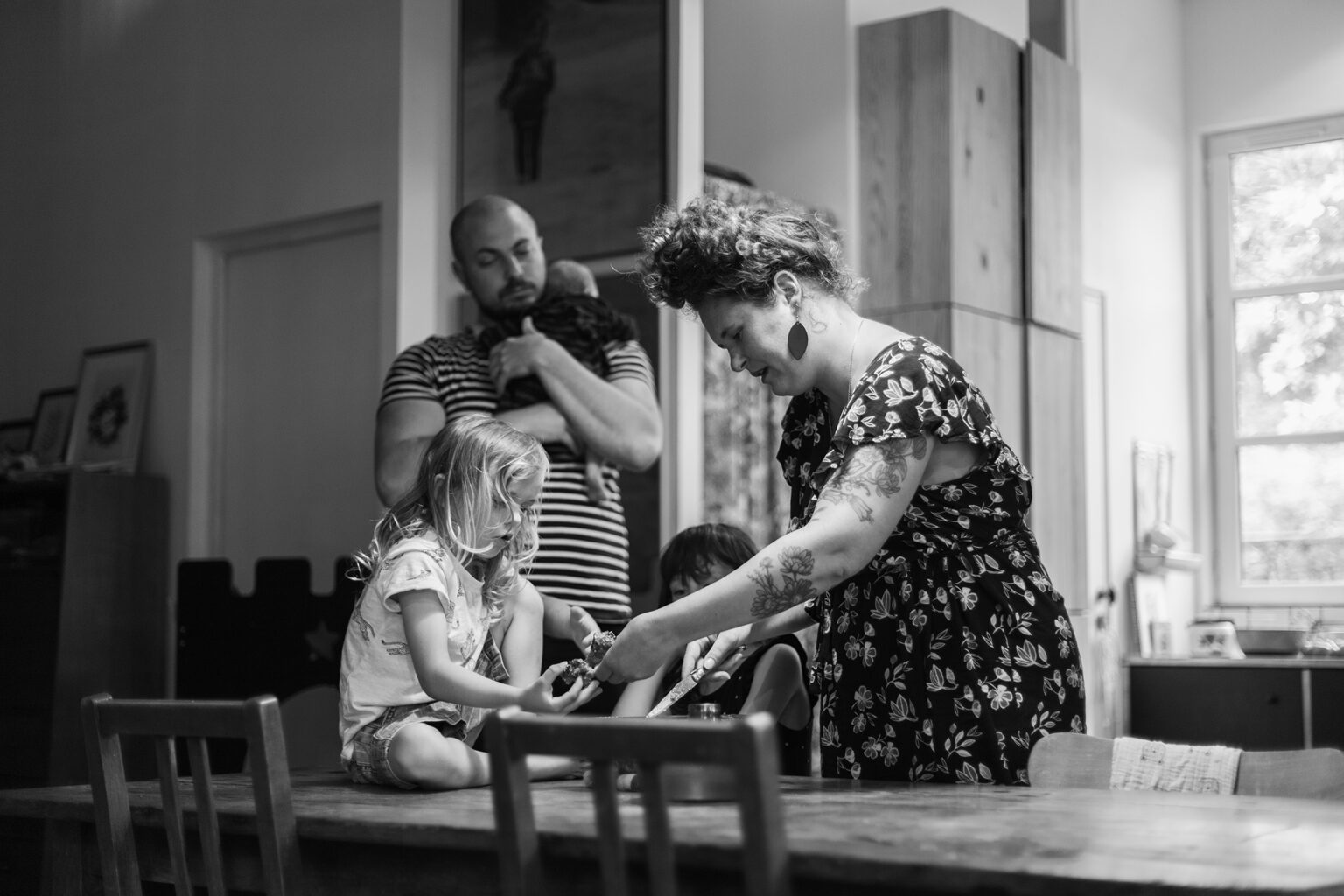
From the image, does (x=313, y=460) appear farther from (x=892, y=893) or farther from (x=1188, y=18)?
(x=1188, y=18)

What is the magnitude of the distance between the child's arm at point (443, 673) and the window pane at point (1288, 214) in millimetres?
5633

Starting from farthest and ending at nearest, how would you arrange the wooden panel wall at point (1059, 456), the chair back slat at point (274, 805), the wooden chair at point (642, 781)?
the wooden panel wall at point (1059, 456) → the chair back slat at point (274, 805) → the wooden chair at point (642, 781)

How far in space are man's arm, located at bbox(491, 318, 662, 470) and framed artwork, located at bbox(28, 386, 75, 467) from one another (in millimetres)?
2628

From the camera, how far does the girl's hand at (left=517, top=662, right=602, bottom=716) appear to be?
1.79 meters

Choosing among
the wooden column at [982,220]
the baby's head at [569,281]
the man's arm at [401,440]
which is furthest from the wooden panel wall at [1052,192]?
the man's arm at [401,440]

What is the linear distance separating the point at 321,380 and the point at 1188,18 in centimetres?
448

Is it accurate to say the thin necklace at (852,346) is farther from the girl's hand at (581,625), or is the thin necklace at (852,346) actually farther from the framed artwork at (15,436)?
the framed artwork at (15,436)

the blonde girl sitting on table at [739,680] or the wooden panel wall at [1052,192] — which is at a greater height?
the wooden panel wall at [1052,192]

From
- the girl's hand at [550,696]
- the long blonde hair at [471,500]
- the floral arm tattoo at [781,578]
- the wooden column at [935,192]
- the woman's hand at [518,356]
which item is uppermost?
the wooden column at [935,192]

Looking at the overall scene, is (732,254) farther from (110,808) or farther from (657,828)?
(110,808)

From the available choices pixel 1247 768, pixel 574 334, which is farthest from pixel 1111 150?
pixel 1247 768

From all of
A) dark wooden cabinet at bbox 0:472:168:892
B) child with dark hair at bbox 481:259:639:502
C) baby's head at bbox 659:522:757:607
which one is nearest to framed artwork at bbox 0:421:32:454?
dark wooden cabinet at bbox 0:472:168:892

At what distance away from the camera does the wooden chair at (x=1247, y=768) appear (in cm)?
179

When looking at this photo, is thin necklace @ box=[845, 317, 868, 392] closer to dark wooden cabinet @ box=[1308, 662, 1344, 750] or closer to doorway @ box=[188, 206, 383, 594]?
doorway @ box=[188, 206, 383, 594]
